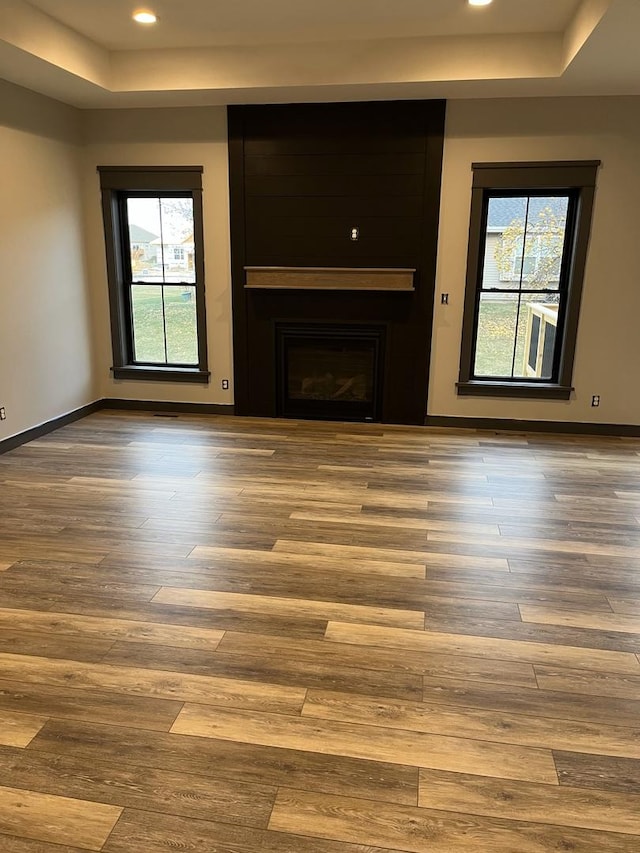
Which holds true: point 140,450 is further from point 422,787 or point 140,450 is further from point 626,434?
point 626,434

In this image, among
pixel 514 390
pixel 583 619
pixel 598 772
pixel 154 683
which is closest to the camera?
pixel 598 772

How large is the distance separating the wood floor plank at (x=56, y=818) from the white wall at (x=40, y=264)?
140 inches

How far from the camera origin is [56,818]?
1691 mm

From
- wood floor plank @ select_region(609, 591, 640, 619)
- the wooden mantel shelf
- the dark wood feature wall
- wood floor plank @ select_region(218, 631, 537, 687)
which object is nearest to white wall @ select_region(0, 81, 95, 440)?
the dark wood feature wall

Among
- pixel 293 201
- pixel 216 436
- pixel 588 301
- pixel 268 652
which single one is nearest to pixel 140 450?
pixel 216 436

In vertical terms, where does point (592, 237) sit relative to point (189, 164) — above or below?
below

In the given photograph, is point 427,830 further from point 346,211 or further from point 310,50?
point 310,50

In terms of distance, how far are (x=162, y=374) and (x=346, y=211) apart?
233 centimetres

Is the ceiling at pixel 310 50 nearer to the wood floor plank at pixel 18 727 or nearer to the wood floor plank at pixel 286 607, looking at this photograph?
the wood floor plank at pixel 286 607

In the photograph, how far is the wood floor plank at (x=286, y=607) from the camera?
2641mm

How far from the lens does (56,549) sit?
3217mm

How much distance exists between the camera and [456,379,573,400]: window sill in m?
5.40

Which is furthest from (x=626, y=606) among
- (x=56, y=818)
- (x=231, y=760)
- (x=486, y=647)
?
(x=56, y=818)

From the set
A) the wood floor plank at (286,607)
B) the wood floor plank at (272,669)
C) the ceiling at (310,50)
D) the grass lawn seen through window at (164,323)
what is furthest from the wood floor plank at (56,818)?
the grass lawn seen through window at (164,323)
